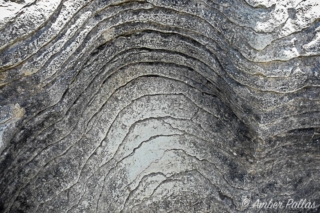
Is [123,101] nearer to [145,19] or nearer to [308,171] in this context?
[145,19]

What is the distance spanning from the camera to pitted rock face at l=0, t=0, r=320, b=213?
1.59m

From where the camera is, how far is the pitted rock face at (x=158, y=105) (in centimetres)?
159

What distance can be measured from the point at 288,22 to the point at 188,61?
0.42 meters

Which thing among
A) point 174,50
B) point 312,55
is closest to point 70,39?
point 174,50

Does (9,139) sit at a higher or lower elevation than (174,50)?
lower

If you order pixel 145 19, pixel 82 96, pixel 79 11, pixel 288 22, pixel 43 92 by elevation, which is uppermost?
pixel 288 22

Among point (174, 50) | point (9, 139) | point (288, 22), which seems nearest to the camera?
point (9, 139)

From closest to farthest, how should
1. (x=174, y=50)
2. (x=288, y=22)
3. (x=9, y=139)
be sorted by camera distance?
(x=9, y=139)
(x=288, y=22)
(x=174, y=50)

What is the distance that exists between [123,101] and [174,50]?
11.8 inches

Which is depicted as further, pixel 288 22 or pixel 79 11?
pixel 288 22

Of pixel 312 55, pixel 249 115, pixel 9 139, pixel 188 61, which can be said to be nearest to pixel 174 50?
pixel 188 61

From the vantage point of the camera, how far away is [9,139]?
1.56 m

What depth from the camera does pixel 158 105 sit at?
6.59 ft

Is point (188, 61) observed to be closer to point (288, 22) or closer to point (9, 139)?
point (288, 22)
